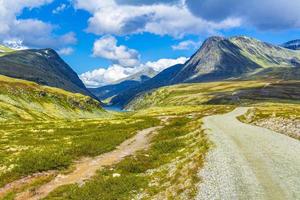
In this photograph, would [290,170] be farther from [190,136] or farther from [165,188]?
[190,136]

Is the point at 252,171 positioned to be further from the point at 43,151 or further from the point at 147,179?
the point at 43,151

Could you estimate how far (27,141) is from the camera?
7100 centimetres

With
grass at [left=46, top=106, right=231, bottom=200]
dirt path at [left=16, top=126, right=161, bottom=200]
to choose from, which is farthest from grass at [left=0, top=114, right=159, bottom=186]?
grass at [left=46, top=106, right=231, bottom=200]

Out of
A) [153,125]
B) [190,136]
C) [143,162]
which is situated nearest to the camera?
[143,162]

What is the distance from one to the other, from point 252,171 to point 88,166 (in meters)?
21.9

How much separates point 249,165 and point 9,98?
175m

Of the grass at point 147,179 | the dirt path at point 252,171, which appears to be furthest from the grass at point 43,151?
the dirt path at point 252,171

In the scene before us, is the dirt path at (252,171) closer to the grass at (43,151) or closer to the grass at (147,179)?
the grass at (147,179)

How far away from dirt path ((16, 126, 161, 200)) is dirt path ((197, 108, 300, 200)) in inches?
529

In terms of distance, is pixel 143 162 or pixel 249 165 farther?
pixel 143 162

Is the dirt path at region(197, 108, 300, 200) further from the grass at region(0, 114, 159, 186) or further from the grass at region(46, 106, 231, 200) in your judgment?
the grass at region(0, 114, 159, 186)

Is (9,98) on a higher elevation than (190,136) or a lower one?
higher

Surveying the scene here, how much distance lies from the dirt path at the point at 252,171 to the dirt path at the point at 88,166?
44.1 ft

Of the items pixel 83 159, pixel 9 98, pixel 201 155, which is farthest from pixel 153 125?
pixel 9 98
